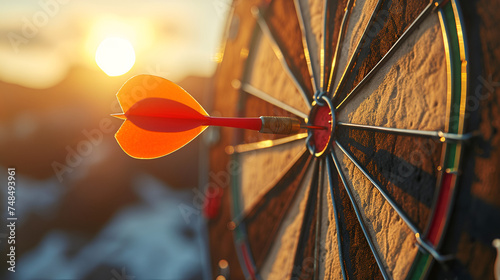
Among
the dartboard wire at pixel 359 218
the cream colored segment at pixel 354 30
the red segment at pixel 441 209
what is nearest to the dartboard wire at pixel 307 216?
the dartboard wire at pixel 359 218

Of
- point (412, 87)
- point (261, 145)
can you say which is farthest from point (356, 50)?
point (261, 145)

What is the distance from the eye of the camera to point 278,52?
5.90 feet

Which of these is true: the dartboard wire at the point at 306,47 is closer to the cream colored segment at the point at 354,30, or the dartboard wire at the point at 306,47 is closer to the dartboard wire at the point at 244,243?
the cream colored segment at the point at 354,30

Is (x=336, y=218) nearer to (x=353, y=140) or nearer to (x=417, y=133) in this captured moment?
(x=353, y=140)

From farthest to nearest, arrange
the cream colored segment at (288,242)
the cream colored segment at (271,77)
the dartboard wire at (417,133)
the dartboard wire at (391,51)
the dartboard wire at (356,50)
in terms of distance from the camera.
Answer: the cream colored segment at (271,77) < the cream colored segment at (288,242) < the dartboard wire at (356,50) < the dartboard wire at (391,51) < the dartboard wire at (417,133)

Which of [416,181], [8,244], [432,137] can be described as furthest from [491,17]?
[8,244]

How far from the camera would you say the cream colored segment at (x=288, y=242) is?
5.14 ft

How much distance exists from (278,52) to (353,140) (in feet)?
2.31

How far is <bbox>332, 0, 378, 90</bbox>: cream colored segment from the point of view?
1.23m

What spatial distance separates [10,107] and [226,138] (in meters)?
3.35

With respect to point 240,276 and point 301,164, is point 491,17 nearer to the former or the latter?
point 301,164

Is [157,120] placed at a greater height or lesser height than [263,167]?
greater

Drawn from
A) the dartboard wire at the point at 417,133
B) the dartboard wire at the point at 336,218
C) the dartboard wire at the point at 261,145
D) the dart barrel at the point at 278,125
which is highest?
the dart barrel at the point at 278,125

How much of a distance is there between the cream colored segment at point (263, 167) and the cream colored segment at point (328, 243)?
0.25 meters
